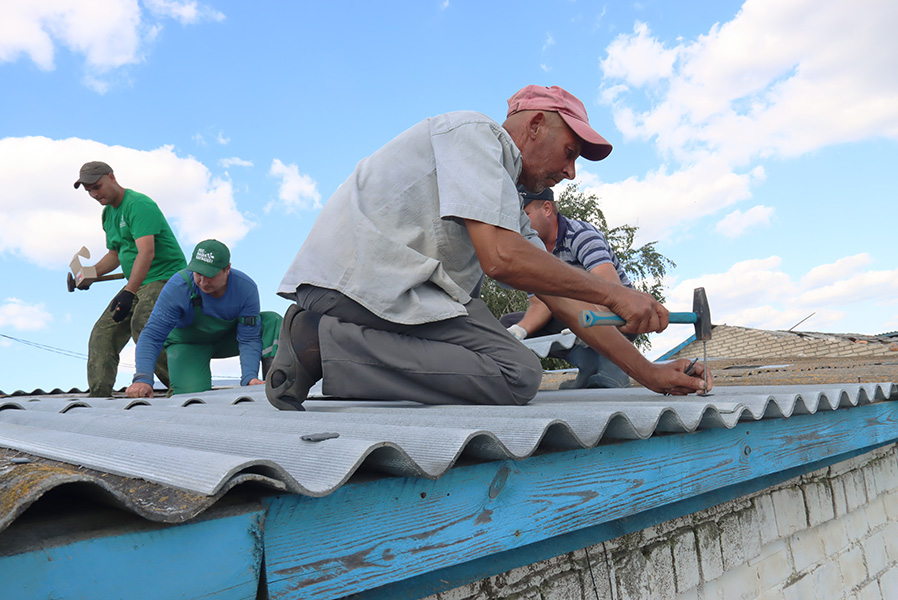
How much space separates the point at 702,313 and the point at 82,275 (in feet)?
19.1

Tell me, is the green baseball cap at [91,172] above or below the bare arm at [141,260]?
above

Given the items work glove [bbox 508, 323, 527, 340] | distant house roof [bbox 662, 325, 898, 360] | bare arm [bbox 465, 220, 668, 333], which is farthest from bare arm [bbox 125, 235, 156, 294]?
distant house roof [bbox 662, 325, 898, 360]

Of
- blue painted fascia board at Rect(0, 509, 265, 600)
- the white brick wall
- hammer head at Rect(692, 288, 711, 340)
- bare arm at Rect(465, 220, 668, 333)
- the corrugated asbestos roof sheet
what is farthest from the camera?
hammer head at Rect(692, 288, 711, 340)

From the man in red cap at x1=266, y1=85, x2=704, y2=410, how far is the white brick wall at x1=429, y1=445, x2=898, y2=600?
0.75 meters

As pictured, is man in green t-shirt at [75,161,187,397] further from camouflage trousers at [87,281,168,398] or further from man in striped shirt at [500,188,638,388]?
man in striped shirt at [500,188,638,388]

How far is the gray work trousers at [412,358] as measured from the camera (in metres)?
2.45

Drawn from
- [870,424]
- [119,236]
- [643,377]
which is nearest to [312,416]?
[643,377]

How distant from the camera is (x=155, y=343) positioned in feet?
16.5

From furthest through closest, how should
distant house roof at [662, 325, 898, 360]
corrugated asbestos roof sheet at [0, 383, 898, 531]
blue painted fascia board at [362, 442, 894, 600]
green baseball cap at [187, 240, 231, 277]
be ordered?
distant house roof at [662, 325, 898, 360] → green baseball cap at [187, 240, 231, 277] → blue painted fascia board at [362, 442, 894, 600] → corrugated asbestos roof sheet at [0, 383, 898, 531]

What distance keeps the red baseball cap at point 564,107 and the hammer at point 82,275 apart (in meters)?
5.02

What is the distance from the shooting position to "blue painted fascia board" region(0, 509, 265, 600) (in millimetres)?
762

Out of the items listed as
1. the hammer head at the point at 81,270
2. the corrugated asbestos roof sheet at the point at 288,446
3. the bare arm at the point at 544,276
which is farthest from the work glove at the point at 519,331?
the hammer head at the point at 81,270

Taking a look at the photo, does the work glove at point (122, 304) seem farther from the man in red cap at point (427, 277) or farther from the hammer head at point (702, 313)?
the hammer head at point (702, 313)

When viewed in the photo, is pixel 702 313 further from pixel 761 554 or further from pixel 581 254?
pixel 581 254
